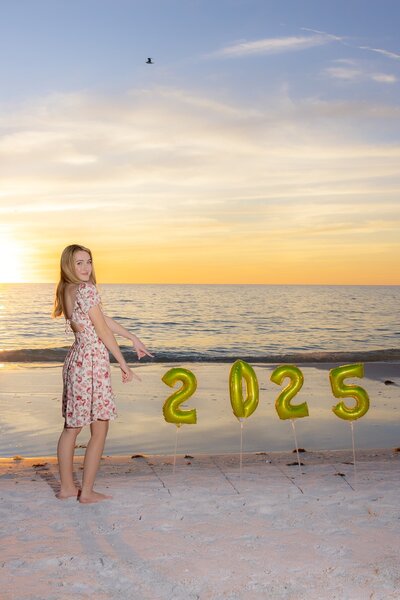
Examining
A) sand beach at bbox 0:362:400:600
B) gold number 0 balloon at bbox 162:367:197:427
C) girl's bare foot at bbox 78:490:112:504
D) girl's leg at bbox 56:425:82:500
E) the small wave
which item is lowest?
the small wave

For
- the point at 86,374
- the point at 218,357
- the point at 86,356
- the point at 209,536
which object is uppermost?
the point at 86,356

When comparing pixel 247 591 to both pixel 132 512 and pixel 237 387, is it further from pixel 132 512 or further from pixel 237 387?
pixel 237 387

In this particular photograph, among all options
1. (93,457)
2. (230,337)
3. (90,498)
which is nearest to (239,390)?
(93,457)

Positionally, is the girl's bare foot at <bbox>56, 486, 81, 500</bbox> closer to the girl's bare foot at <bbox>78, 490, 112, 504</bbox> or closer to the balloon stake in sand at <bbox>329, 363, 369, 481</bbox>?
the girl's bare foot at <bbox>78, 490, 112, 504</bbox>

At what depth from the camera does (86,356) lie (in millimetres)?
5746

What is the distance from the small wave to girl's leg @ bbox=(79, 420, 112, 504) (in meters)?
18.3

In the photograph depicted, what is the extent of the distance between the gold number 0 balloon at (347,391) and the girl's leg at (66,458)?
245cm

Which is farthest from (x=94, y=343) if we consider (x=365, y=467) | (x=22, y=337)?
(x=22, y=337)

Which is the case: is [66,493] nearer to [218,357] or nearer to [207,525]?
[207,525]

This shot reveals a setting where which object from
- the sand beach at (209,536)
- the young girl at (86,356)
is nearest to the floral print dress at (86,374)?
the young girl at (86,356)

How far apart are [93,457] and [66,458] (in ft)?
0.89

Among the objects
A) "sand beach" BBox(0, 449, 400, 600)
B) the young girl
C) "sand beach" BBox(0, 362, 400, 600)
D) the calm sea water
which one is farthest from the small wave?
the young girl

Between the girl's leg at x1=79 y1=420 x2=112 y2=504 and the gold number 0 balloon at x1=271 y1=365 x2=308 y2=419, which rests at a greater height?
the gold number 0 balloon at x1=271 y1=365 x2=308 y2=419

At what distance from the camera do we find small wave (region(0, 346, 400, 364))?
25688 mm
